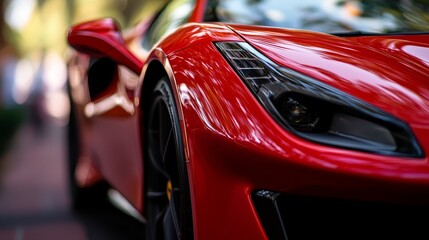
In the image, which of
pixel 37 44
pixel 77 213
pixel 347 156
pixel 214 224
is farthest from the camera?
pixel 37 44

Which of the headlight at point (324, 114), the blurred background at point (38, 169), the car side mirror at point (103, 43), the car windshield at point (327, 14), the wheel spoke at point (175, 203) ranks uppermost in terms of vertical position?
the car windshield at point (327, 14)

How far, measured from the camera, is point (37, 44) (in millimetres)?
50000

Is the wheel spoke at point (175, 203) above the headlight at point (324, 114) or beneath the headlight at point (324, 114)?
beneath

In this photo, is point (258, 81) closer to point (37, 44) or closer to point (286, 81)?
point (286, 81)

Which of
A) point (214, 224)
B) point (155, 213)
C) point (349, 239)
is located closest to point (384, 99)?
point (349, 239)

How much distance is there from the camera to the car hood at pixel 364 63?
2.29m

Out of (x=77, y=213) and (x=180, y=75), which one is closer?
(x=180, y=75)

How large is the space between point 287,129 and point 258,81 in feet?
0.71

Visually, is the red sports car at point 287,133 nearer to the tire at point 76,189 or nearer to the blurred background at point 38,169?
the blurred background at point 38,169

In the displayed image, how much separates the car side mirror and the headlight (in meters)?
1.07

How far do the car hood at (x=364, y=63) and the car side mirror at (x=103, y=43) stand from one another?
29.3 inches

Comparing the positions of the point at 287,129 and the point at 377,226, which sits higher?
the point at 287,129

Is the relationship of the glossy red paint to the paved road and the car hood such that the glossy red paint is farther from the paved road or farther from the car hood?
the paved road

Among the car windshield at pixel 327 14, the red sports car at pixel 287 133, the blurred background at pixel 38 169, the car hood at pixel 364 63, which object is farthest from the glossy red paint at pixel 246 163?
the blurred background at pixel 38 169
